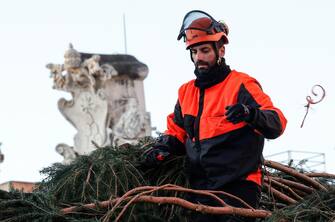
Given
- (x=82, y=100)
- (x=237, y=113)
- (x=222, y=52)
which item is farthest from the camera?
(x=82, y=100)

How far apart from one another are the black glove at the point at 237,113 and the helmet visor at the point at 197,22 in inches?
25.8

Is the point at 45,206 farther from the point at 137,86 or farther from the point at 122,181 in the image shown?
the point at 137,86

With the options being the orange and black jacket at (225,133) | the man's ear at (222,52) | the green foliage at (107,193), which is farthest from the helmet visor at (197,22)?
the green foliage at (107,193)

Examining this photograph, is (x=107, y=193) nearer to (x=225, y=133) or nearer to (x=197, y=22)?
(x=225, y=133)

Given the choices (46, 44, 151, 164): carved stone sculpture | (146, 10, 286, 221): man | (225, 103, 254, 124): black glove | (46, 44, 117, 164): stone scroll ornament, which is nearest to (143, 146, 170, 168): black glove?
(146, 10, 286, 221): man

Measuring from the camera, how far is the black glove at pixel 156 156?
23.2 feet

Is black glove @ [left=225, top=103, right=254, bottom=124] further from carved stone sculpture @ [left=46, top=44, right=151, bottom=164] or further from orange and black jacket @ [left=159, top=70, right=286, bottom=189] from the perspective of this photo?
carved stone sculpture @ [left=46, top=44, right=151, bottom=164]

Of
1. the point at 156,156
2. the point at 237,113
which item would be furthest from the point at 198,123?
the point at 237,113

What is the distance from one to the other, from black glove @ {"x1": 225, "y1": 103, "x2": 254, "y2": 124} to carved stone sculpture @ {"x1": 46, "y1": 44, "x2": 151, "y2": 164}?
A: 14.9 m

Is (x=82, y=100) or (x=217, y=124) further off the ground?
(x=82, y=100)

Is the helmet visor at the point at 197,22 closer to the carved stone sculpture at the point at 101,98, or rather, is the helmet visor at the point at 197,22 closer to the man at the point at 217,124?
the man at the point at 217,124

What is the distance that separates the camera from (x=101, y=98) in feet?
72.5

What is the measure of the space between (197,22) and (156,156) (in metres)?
0.77

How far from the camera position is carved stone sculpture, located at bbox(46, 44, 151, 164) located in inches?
854
